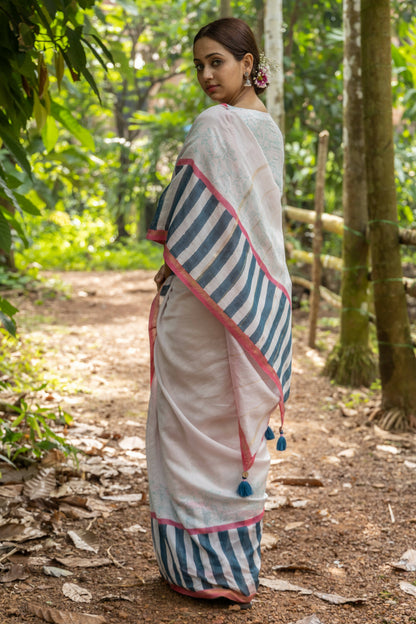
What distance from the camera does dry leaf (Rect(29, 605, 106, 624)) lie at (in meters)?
1.91

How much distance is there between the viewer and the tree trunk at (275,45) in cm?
535

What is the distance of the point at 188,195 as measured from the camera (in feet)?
6.79

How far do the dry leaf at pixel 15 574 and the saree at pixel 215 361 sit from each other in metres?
0.46


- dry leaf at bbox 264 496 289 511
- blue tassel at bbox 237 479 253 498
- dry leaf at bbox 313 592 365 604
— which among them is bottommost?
dry leaf at bbox 264 496 289 511

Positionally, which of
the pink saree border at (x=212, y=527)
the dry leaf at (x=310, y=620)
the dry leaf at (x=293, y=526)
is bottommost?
the dry leaf at (x=293, y=526)

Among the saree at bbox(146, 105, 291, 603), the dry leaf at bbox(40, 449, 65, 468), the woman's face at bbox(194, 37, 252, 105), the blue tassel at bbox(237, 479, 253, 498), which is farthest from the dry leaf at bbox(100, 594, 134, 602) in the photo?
the woman's face at bbox(194, 37, 252, 105)

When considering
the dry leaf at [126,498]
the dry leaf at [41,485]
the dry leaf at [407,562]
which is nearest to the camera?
the dry leaf at [407,562]

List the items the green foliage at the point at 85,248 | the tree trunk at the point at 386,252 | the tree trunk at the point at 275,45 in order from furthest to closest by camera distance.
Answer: the green foliage at the point at 85,248
the tree trunk at the point at 275,45
the tree trunk at the point at 386,252

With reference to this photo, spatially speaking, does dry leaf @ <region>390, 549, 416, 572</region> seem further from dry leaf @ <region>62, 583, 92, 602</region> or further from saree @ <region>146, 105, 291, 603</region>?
dry leaf @ <region>62, 583, 92, 602</region>

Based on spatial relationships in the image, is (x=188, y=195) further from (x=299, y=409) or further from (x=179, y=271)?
(x=299, y=409)

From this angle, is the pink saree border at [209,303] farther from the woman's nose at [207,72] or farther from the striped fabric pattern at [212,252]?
the woman's nose at [207,72]

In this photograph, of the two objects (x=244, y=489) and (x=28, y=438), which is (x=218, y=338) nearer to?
(x=244, y=489)

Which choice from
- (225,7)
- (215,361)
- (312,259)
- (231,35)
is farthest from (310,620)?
(312,259)

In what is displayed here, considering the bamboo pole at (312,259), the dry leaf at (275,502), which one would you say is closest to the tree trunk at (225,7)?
the bamboo pole at (312,259)
